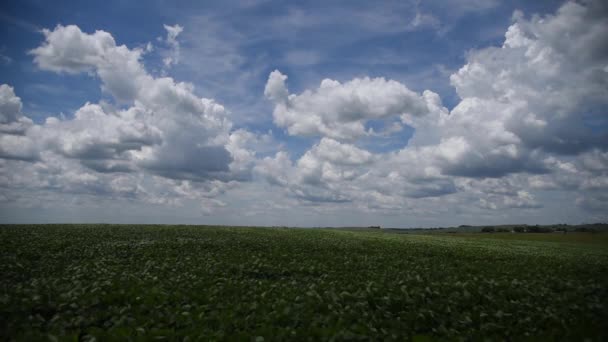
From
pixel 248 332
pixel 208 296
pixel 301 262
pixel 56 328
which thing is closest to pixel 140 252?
pixel 301 262

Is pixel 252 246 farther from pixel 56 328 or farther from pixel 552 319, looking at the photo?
pixel 552 319

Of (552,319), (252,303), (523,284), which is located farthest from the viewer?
(523,284)

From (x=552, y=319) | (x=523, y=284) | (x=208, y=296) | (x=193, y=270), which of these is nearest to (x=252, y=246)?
(x=193, y=270)

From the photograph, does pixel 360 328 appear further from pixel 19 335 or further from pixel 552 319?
pixel 19 335

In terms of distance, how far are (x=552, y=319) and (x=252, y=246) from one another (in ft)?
84.2

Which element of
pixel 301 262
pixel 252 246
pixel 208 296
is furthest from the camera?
pixel 252 246

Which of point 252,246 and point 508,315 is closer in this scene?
point 508,315

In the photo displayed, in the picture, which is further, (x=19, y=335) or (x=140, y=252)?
(x=140, y=252)

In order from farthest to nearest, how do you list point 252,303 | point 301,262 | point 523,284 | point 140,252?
1. point 140,252
2. point 301,262
3. point 523,284
4. point 252,303

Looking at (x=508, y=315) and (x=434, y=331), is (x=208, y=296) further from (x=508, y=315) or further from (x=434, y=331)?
(x=508, y=315)

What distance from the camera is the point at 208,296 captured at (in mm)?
14672

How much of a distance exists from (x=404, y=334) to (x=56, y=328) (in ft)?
35.9

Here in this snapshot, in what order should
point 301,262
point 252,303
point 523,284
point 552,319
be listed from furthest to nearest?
point 301,262 < point 523,284 < point 252,303 < point 552,319

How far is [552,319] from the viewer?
12156 mm
